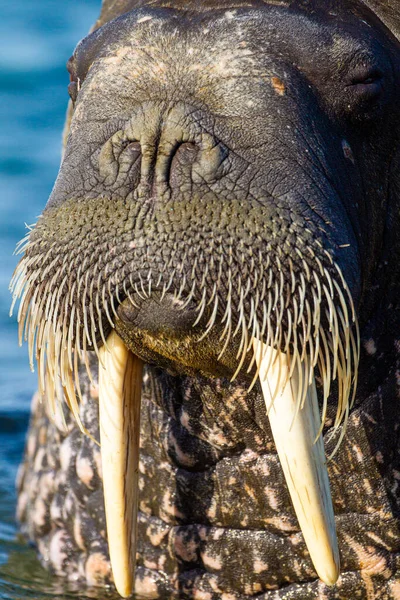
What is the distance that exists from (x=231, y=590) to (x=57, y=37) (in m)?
15.1

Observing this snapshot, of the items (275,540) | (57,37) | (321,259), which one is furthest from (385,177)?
(57,37)

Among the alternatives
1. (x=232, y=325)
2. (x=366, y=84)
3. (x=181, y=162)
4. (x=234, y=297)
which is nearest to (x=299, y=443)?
(x=232, y=325)

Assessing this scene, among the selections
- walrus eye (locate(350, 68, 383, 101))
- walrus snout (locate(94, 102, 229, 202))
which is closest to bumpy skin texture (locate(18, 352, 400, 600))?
walrus snout (locate(94, 102, 229, 202))

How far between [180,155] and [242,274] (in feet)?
1.67

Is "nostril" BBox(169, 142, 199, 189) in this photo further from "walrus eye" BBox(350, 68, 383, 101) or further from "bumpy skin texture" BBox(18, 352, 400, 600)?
"bumpy skin texture" BBox(18, 352, 400, 600)

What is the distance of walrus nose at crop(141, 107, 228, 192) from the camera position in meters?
4.45

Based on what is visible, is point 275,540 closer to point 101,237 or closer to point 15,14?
point 101,237

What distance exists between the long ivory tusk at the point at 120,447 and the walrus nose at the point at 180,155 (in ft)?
2.23

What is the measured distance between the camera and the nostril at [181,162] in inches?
175

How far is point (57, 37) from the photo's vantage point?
19469 mm

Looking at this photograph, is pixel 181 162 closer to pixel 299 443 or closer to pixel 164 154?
pixel 164 154

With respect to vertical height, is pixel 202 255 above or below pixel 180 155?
below

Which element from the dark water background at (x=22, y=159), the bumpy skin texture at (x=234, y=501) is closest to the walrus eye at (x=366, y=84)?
the bumpy skin texture at (x=234, y=501)

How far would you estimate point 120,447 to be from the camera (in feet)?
16.3
